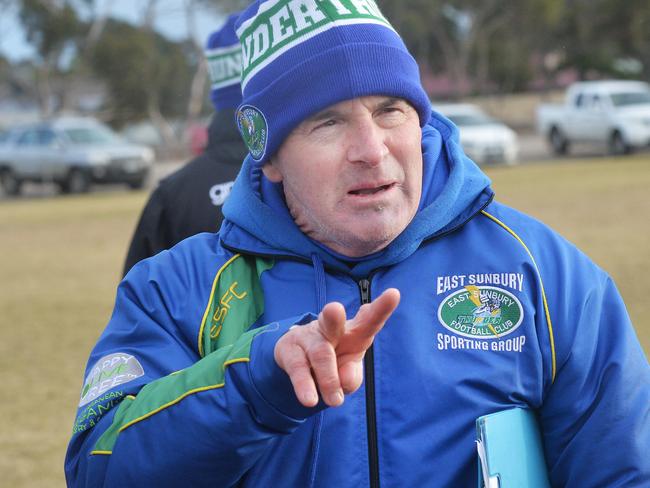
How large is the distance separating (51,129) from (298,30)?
81.2ft

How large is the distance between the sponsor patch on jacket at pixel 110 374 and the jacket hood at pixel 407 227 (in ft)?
1.03

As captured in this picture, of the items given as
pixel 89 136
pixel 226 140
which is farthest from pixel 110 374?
pixel 89 136

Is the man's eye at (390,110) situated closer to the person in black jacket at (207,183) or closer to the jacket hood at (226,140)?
the person in black jacket at (207,183)

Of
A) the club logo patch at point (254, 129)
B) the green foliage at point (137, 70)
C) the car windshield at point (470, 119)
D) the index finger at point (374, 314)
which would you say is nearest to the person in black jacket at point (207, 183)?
the club logo patch at point (254, 129)

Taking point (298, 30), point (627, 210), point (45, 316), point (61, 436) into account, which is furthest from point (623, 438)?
point (627, 210)

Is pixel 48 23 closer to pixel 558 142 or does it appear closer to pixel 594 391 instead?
pixel 558 142

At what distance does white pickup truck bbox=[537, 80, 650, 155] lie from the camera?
995 inches

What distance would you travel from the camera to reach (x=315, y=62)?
83.1 inches

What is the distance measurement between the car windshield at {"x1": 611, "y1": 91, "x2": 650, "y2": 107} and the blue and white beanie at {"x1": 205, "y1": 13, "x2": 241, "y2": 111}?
22.7 m

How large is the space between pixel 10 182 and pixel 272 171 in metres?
25.3

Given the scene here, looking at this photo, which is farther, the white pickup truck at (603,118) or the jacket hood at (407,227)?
the white pickup truck at (603,118)

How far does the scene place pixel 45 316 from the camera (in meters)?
9.74

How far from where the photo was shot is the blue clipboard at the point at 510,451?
198 cm

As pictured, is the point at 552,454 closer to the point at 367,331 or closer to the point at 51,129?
the point at 367,331
